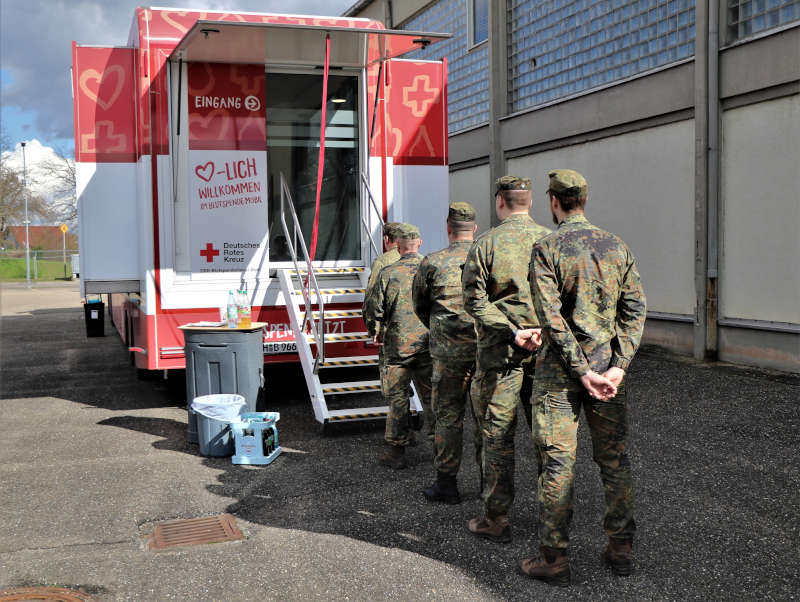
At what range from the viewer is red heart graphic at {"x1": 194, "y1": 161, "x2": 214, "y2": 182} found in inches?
305

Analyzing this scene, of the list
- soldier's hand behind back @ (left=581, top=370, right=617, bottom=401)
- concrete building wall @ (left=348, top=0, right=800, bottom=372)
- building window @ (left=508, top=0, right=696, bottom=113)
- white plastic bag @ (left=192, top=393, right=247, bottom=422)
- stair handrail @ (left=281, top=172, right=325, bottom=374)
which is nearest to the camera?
soldier's hand behind back @ (left=581, top=370, right=617, bottom=401)

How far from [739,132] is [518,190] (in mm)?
6348

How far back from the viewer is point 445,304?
5.13 meters

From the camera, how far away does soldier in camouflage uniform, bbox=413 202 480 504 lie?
5039mm

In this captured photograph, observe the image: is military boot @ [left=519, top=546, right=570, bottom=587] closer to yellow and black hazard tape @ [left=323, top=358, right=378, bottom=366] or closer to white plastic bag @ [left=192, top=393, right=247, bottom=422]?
white plastic bag @ [left=192, top=393, right=247, bottom=422]

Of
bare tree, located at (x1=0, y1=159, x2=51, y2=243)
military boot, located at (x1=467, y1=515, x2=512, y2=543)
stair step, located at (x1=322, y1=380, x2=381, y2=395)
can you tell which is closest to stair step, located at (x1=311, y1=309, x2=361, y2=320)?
stair step, located at (x1=322, y1=380, x2=381, y2=395)

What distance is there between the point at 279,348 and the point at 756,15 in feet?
22.0

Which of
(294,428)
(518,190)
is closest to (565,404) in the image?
(518,190)

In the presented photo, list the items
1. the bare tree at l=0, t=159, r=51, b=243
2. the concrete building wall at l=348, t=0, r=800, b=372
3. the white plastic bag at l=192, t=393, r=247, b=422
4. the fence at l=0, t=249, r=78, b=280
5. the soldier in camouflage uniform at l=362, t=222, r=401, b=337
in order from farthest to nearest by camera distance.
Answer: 1. the bare tree at l=0, t=159, r=51, b=243
2. the fence at l=0, t=249, r=78, b=280
3. the concrete building wall at l=348, t=0, r=800, b=372
4. the white plastic bag at l=192, t=393, r=247, b=422
5. the soldier in camouflage uniform at l=362, t=222, r=401, b=337

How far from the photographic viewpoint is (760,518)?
15.6ft

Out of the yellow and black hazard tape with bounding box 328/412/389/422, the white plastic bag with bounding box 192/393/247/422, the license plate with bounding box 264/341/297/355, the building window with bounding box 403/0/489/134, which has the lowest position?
the yellow and black hazard tape with bounding box 328/412/389/422

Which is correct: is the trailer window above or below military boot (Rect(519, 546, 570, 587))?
above

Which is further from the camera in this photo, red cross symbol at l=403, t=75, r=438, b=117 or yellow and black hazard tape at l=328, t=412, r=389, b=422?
red cross symbol at l=403, t=75, r=438, b=117

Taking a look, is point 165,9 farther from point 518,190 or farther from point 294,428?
point 518,190
